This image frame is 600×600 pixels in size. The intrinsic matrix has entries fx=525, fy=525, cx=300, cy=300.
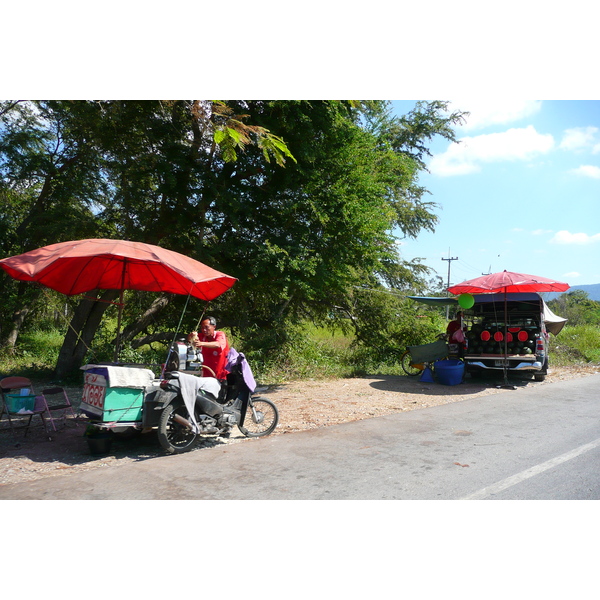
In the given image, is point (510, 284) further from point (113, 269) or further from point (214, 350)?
point (113, 269)

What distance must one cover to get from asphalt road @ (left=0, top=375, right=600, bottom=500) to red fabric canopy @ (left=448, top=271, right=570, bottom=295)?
179 inches

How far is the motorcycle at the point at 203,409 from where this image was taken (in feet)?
21.7

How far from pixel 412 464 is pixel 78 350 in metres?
9.36

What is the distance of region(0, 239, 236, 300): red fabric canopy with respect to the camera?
21.9 ft

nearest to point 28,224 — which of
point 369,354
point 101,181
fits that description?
point 101,181

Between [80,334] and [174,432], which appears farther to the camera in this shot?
[80,334]

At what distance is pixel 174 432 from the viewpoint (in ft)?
22.1

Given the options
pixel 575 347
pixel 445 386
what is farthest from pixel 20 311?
pixel 575 347

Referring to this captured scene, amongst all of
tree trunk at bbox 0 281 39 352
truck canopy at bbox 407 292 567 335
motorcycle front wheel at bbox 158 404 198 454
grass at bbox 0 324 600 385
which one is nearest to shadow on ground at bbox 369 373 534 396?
grass at bbox 0 324 600 385

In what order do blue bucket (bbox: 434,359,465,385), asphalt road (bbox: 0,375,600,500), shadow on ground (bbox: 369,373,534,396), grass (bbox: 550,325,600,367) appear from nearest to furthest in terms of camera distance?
asphalt road (bbox: 0,375,600,500)
shadow on ground (bbox: 369,373,534,396)
blue bucket (bbox: 434,359,465,385)
grass (bbox: 550,325,600,367)

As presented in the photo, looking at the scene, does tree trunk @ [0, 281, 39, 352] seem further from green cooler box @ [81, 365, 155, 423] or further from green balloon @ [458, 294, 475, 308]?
green balloon @ [458, 294, 475, 308]

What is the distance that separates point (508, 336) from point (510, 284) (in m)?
2.20

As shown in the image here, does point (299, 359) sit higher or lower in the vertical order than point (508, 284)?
lower

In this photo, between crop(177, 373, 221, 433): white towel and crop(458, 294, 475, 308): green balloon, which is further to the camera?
crop(458, 294, 475, 308): green balloon
